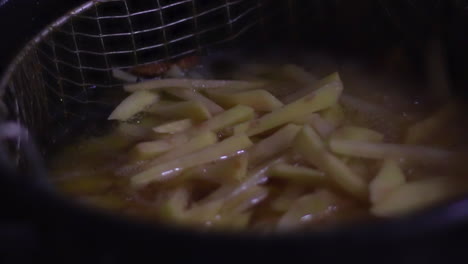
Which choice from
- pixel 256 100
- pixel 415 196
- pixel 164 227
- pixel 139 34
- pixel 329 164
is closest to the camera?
pixel 164 227

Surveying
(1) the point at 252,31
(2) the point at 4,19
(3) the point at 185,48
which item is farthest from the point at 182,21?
(2) the point at 4,19

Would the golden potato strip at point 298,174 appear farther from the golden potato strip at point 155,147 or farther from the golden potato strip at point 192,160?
the golden potato strip at point 155,147

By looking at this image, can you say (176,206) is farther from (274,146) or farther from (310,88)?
(310,88)

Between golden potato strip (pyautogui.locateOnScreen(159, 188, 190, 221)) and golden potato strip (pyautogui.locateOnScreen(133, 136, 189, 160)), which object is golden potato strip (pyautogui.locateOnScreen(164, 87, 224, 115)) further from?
golden potato strip (pyautogui.locateOnScreen(159, 188, 190, 221))

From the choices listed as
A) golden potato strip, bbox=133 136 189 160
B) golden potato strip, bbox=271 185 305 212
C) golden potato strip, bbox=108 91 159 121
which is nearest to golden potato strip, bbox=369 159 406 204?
golden potato strip, bbox=271 185 305 212

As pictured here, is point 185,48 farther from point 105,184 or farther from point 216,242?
point 216,242

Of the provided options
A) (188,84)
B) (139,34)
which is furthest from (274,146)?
(139,34)
